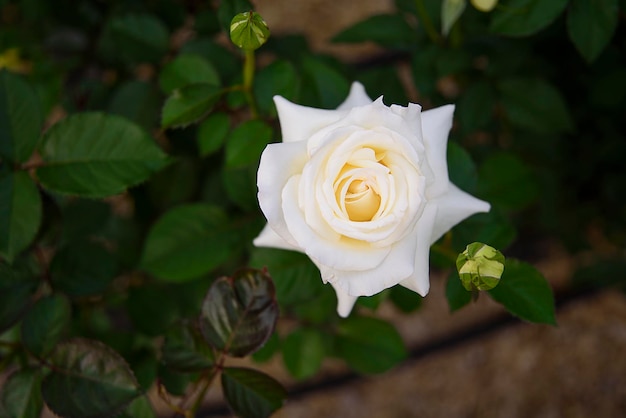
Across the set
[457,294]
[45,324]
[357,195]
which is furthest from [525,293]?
[45,324]

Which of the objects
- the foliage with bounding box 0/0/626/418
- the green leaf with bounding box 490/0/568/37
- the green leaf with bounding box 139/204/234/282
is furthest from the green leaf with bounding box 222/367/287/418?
the green leaf with bounding box 490/0/568/37

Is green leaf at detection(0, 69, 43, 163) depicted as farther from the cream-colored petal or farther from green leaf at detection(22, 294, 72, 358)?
the cream-colored petal

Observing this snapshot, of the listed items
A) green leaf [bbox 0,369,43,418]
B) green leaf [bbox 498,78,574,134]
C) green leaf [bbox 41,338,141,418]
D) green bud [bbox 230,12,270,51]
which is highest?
green bud [bbox 230,12,270,51]

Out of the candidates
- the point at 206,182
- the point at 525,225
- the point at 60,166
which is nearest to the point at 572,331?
the point at 525,225

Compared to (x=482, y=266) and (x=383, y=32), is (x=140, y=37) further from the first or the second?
(x=482, y=266)

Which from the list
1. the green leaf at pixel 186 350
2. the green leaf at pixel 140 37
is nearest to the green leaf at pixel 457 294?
the green leaf at pixel 186 350

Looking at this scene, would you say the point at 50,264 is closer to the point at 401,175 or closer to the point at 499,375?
the point at 401,175

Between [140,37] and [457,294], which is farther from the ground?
[140,37]
